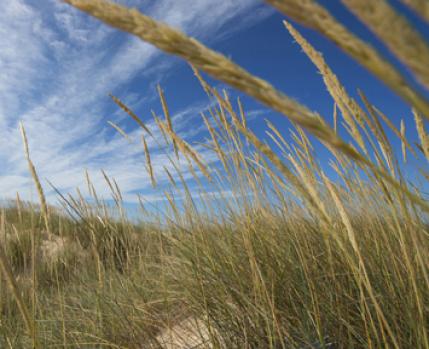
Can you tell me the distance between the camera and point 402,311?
5.05 feet

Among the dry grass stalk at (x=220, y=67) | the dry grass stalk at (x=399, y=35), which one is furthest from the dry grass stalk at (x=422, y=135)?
the dry grass stalk at (x=399, y=35)

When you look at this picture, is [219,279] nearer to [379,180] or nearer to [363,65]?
[379,180]

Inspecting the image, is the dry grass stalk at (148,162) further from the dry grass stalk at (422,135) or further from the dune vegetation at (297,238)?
the dry grass stalk at (422,135)

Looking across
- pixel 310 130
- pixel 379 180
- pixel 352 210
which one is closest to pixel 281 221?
pixel 352 210

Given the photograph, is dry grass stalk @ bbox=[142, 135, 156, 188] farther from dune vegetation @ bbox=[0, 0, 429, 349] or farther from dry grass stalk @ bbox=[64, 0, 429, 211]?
dry grass stalk @ bbox=[64, 0, 429, 211]

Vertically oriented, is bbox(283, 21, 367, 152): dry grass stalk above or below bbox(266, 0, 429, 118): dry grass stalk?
above

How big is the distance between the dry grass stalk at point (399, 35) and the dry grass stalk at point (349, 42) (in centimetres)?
2

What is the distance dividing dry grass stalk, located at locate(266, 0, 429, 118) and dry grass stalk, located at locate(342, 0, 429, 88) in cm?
2

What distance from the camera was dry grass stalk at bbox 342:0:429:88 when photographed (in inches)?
11.4

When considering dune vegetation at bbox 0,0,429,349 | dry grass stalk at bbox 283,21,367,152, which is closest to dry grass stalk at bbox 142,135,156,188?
dune vegetation at bbox 0,0,429,349

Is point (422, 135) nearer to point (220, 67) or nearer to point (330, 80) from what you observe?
point (330, 80)

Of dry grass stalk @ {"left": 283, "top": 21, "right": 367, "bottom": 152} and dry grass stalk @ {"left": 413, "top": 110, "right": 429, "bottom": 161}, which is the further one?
dry grass stalk @ {"left": 413, "top": 110, "right": 429, "bottom": 161}

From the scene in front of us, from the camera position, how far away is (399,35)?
0.29 meters

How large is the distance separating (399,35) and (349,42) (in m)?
0.05
